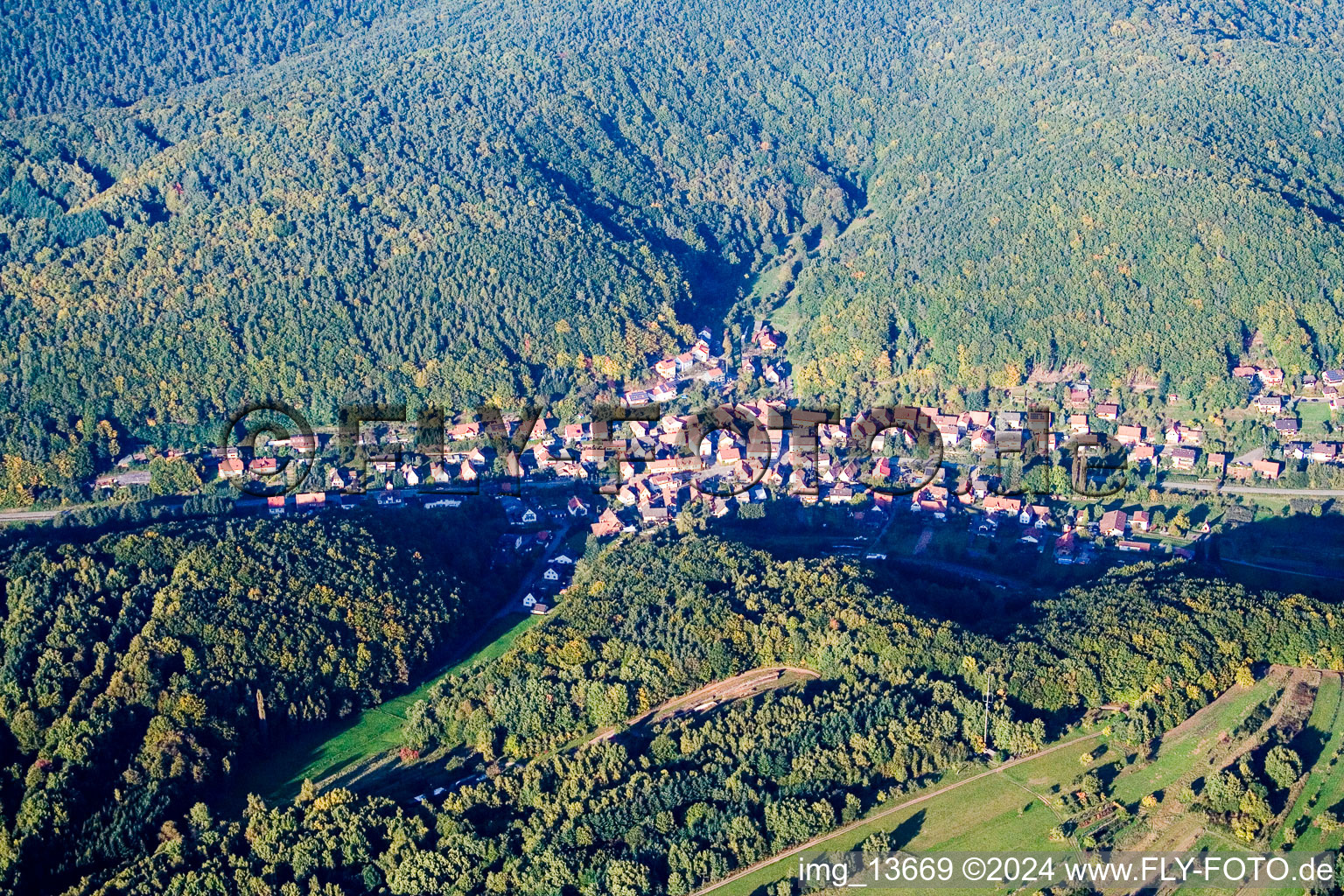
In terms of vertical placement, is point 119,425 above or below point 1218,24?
below

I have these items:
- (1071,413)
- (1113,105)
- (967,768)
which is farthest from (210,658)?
(1113,105)

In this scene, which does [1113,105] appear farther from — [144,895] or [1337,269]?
[144,895]

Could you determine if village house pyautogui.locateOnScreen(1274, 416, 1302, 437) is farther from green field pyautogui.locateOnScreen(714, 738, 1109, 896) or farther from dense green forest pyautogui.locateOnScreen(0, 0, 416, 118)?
dense green forest pyautogui.locateOnScreen(0, 0, 416, 118)

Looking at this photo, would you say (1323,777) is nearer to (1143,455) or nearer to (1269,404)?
(1143,455)

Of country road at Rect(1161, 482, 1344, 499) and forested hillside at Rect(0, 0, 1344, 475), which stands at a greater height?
forested hillside at Rect(0, 0, 1344, 475)

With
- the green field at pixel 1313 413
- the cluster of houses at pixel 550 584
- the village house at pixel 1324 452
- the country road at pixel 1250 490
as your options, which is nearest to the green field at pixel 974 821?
the cluster of houses at pixel 550 584

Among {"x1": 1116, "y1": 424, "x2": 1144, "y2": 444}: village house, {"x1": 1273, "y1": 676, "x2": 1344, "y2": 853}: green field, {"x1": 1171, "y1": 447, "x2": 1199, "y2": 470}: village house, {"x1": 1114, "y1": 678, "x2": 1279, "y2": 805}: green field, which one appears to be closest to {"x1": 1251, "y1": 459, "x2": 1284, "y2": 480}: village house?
{"x1": 1171, "y1": 447, "x2": 1199, "y2": 470}: village house

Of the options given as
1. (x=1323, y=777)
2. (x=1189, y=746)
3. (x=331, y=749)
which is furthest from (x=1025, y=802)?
(x=331, y=749)
